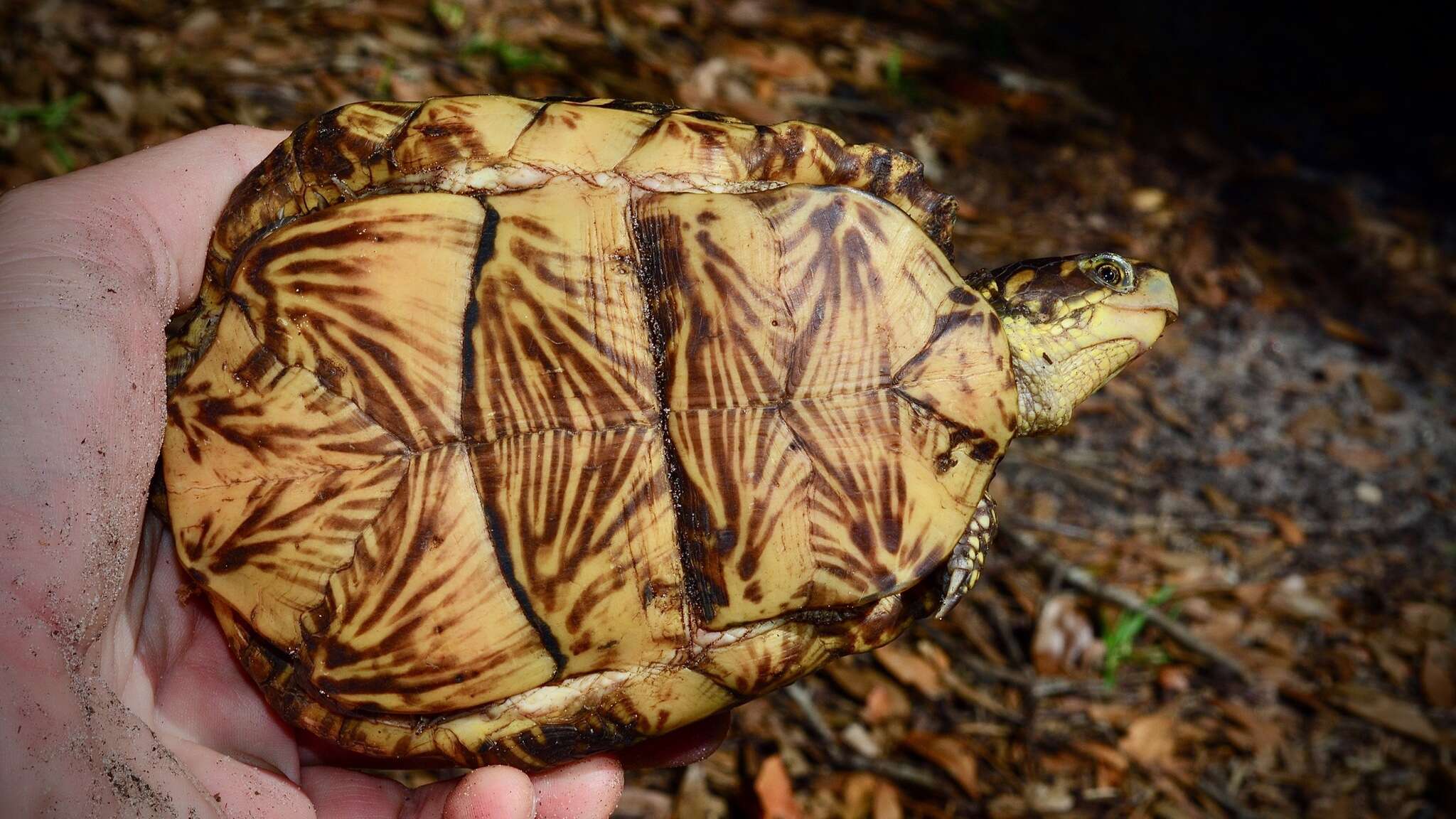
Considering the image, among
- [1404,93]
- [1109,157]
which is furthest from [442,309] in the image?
[1404,93]

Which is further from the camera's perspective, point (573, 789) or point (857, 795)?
point (857, 795)

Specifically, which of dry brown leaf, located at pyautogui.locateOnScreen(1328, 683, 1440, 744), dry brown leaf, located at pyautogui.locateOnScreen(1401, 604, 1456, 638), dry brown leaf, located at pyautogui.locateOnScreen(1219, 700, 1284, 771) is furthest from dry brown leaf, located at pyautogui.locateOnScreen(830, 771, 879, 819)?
dry brown leaf, located at pyautogui.locateOnScreen(1401, 604, 1456, 638)

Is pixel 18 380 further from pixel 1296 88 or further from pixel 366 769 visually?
pixel 1296 88

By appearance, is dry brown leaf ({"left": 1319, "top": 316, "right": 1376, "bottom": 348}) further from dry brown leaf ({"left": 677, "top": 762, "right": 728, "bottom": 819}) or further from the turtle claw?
dry brown leaf ({"left": 677, "top": 762, "right": 728, "bottom": 819})

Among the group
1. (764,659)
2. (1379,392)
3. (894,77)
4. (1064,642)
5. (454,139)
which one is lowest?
(1064,642)

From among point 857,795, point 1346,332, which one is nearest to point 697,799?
point 857,795

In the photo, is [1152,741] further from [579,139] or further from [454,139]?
[454,139]
